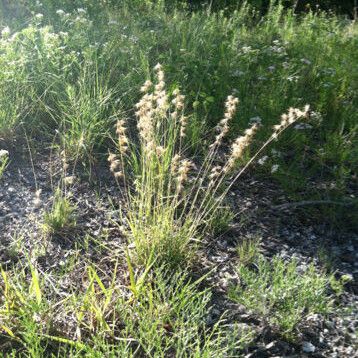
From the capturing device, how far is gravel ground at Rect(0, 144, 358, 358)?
2250 millimetres

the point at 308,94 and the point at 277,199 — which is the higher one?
the point at 308,94

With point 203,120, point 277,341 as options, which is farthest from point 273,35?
point 277,341

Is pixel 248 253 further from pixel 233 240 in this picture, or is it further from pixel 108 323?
pixel 108 323

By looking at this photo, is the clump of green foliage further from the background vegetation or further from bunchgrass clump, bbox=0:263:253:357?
bunchgrass clump, bbox=0:263:253:357

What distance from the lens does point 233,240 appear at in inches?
111

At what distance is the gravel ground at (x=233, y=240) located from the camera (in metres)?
2.25

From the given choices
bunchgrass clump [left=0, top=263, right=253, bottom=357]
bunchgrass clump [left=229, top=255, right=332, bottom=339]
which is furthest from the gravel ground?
bunchgrass clump [left=0, top=263, right=253, bottom=357]

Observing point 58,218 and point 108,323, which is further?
point 58,218

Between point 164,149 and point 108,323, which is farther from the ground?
point 164,149

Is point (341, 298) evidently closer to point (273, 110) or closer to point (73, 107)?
point (273, 110)

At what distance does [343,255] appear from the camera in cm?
277

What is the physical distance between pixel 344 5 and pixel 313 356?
10030 mm

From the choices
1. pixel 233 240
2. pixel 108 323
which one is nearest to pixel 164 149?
pixel 233 240

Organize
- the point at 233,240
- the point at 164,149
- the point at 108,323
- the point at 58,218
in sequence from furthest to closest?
the point at 233,240, the point at 58,218, the point at 164,149, the point at 108,323
